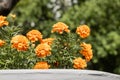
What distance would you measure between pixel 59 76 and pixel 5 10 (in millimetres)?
3812

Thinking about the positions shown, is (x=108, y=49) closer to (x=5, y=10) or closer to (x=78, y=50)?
(x=5, y=10)

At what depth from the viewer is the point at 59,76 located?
3.32m

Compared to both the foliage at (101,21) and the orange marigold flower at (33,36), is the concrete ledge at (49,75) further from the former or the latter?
the foliage at (101,21)

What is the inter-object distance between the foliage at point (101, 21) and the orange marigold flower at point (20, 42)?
7.39 metres

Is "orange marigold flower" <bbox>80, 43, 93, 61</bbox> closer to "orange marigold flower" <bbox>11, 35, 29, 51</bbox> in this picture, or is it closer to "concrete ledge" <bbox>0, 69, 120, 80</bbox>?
"orange marigold flower" <bbox>11, 35, 29, 51</bbox>

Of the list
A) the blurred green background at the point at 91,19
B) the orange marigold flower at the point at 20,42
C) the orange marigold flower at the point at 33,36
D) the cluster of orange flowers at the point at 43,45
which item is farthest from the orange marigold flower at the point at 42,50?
the blurred green background at the point at 91,19

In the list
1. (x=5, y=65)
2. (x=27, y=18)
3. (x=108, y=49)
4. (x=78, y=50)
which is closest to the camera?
(x=5, y=65)

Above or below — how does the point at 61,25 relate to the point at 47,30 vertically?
below

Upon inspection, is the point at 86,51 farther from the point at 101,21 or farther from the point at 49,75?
the point at 101,21

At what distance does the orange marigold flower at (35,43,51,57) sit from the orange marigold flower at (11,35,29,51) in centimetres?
12

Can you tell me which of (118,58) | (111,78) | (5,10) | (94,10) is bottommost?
(111,78)

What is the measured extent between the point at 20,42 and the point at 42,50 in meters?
0.22

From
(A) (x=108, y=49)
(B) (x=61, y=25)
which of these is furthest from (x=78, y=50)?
(A) (x=108, y=49)

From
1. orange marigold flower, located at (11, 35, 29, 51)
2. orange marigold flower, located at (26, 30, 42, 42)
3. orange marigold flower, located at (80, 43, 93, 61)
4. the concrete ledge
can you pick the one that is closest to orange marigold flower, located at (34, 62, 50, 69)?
orange marigold flower, located at (11, 35, 29, 51)
